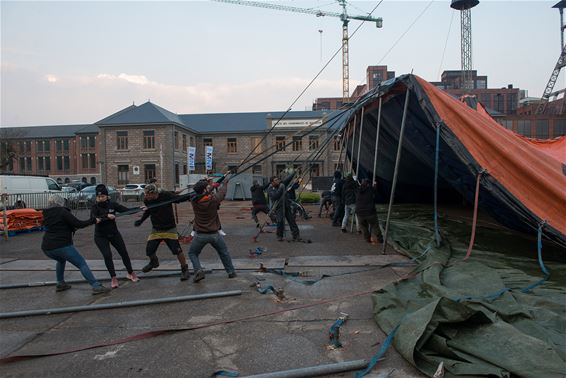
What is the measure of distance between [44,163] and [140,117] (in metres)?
34.3

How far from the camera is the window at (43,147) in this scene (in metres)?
64.3

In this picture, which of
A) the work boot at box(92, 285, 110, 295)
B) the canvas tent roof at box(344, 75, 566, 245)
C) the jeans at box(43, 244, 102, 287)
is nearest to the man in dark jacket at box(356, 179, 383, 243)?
the canvas tent roof at box(344, 75, 566, 245)

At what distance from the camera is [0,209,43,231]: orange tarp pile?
11.6 metres

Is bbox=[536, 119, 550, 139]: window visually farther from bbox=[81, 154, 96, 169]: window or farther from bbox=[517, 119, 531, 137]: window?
bbox=[81, 154, 96, 169]: window

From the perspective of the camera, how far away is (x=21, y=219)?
39.2 feet

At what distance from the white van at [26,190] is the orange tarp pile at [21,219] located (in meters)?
1.51

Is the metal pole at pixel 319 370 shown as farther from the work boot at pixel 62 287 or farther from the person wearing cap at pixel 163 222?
the work boot at pixel 62 287

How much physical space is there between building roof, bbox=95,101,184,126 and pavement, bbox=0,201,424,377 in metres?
34.9

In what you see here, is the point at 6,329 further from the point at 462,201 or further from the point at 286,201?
the point at 462,201

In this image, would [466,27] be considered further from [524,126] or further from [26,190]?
[26,190]

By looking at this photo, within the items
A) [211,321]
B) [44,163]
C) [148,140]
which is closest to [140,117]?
[148,140]

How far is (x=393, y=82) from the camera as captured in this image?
7695 mm

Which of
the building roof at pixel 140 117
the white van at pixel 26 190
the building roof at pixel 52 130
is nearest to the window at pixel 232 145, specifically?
the building roof at pixel 140 117

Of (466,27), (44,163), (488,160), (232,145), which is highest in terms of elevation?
(466,27)
